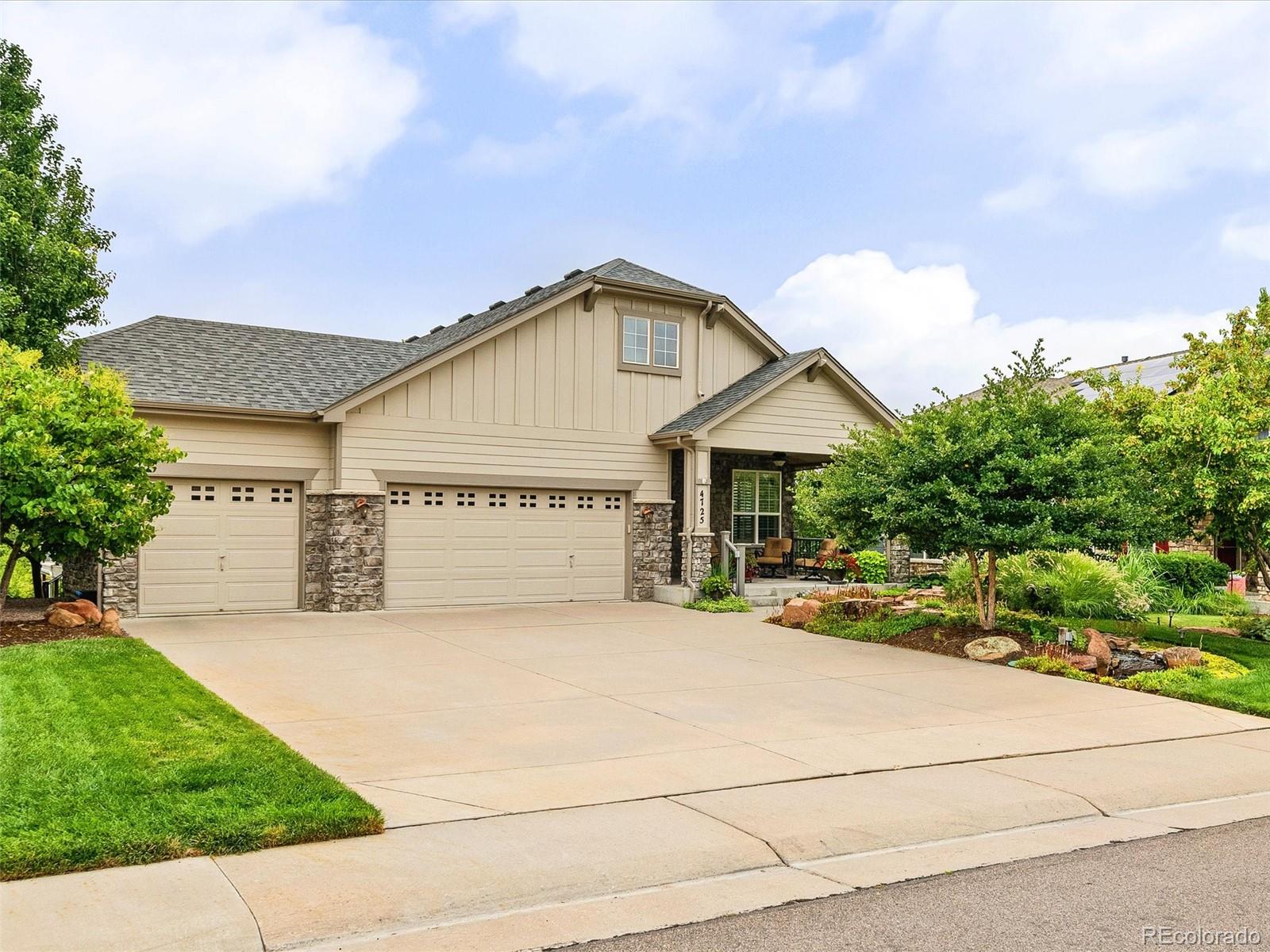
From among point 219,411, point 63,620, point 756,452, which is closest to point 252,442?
point 219,411

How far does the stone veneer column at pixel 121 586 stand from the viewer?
51.8 ft

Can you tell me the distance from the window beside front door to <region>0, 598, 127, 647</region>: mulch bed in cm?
1365

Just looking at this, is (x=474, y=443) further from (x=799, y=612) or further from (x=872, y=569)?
(x=872, y=569)

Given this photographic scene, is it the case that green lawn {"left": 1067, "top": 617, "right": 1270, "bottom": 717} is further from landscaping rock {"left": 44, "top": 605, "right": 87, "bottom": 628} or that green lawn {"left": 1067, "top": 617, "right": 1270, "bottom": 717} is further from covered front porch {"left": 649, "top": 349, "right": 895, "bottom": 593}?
landscaping rock {"left": 44, "top": 605, "right": 87, "bottom": 628}

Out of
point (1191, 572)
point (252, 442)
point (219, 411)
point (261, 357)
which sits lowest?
point (1191, 572)

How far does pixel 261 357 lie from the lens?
1909 cm

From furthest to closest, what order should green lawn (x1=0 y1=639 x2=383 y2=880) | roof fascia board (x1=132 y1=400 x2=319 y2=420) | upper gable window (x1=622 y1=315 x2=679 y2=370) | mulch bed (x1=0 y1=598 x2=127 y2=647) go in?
1. upper gable window (x1=622 y1=315 x2=679 y2=370)
2. roof fascia board (x1=132 y1=400 x2=319 y2=420)
3. mulch bed (x1=0 y1=598 x2=127 y2=647)
4. green lawn (x1=0 y1=639 x2=383 y2=880)

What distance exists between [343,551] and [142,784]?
11.4 m

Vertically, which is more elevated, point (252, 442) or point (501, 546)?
point (252, 442)

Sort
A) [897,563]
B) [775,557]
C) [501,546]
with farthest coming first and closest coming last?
1. [775,557]
2. [897,563]
3. [501,546]

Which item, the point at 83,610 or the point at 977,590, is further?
the point at 977,590

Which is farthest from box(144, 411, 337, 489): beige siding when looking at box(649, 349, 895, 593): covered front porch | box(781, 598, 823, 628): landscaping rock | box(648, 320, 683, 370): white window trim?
box(781, 598, 823, 628): landscaping rock

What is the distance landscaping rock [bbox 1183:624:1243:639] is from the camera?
1512 cm

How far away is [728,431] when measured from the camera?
2011 cm
